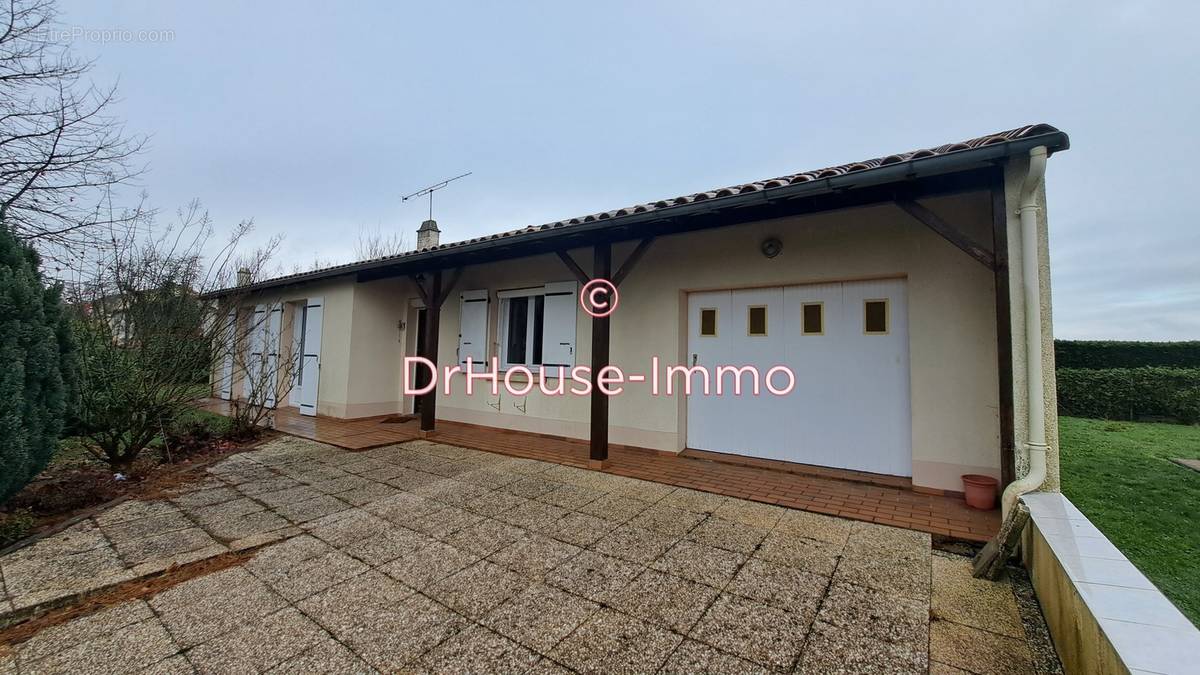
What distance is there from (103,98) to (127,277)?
203cm

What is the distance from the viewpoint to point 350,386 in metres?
7.57

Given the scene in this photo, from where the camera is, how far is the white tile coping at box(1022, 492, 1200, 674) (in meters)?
1.18

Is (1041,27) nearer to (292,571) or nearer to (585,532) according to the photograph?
(585,532)

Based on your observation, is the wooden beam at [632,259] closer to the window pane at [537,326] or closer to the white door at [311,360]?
the window pane at [537,326]

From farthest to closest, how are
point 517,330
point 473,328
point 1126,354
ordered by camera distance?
point 1126,354 → point 473,328 → point 517,330

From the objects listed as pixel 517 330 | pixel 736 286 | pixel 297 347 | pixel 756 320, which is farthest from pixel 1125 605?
pixel 297 347

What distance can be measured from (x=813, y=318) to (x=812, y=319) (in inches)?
0.6

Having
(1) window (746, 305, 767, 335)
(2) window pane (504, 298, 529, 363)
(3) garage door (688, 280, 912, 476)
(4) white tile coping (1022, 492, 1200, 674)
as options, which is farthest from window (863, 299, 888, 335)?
(2) window pane (504, 298, 529, 363)

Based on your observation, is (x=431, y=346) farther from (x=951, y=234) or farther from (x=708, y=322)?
(x=951, y=234)

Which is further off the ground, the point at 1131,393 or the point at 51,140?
the point at 51,140

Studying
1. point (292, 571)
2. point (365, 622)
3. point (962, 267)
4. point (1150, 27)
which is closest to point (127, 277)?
point (292, 571)

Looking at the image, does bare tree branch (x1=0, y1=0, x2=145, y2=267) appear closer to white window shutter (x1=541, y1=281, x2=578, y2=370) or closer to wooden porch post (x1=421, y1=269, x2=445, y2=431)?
wooden porch post (x1=421, y1=269, x2=445, y2=431)

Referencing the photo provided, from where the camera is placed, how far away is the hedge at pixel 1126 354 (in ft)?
31.7

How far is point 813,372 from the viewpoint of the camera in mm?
4434
